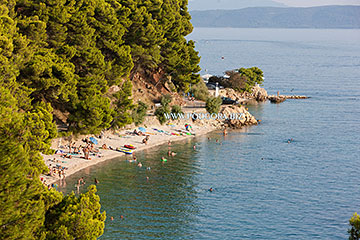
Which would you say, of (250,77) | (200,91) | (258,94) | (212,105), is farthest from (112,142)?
(250,77)

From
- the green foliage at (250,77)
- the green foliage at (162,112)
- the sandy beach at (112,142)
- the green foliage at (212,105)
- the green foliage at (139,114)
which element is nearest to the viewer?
the sandy beach at (112,142)

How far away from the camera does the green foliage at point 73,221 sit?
1194 inches

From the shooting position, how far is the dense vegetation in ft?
97.0

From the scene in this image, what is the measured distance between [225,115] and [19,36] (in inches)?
1803

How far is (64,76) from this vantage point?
5884 cm

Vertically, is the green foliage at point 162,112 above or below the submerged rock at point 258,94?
below

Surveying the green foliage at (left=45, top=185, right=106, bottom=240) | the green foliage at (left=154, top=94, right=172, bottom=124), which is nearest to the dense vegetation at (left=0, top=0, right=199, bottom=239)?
the green foliage at (left=45, top=185, right=106, bottom=240)

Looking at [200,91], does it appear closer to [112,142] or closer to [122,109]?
[122,109]

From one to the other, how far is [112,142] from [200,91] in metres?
34.9

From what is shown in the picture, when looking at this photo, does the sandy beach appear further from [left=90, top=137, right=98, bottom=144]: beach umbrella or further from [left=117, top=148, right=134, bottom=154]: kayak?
[left=90, top=137, right=98, bottom=144]: beach umbrella

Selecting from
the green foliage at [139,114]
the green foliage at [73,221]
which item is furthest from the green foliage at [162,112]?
the green foliage at [73,221]

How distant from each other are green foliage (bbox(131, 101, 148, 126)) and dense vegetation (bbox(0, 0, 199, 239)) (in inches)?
7.0

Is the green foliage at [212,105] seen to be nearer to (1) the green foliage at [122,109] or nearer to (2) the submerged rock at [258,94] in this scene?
(1) the green foliage at [122,109]

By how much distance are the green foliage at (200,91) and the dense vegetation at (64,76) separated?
4338 millimetres
